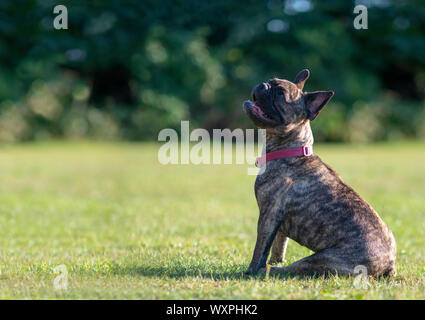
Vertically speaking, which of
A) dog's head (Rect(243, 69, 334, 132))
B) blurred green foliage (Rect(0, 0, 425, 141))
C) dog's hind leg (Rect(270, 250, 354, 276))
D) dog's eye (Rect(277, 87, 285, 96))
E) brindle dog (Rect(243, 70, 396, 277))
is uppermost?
blurred green foliage (Rect(0, 0, 425, 141))

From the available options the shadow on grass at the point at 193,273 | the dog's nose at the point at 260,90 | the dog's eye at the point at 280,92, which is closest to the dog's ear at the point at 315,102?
the dog's eye at the point at 280,92

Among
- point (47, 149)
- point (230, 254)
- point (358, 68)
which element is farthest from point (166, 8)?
point (230, 254)

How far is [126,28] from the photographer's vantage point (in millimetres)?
26250

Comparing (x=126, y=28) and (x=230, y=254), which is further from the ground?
(x=126, y=28)

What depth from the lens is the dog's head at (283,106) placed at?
452 cm

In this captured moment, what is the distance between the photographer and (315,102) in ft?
14.9

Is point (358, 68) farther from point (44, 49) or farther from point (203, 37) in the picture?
point (44, 49)

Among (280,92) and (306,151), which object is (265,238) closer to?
(306,151)

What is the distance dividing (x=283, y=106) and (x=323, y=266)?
1.44 m

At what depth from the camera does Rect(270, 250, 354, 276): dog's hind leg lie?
4137 mm

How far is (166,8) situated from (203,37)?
12.7 ft

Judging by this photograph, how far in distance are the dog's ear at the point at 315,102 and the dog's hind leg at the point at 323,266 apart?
1.24m

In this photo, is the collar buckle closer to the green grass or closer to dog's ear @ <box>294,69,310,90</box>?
dog's ear @ <box>294,69,310,90</box>

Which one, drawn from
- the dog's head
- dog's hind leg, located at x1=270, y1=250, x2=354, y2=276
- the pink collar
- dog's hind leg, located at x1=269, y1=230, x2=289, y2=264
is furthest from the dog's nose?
dog's hind leg, located at x1=270, y1=250, x2=354, y2=276
